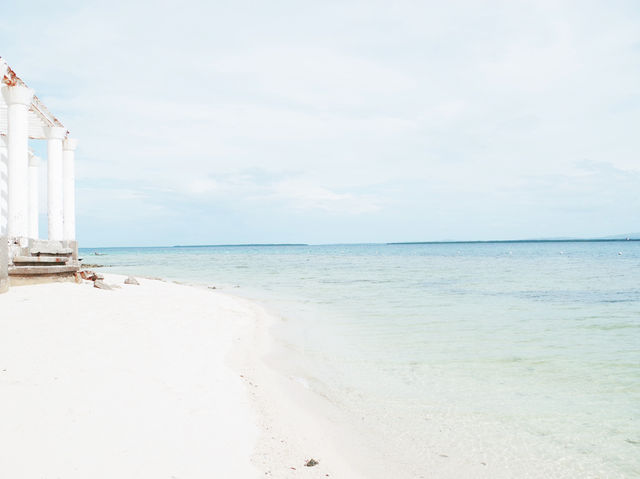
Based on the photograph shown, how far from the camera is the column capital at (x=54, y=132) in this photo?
19153 mm

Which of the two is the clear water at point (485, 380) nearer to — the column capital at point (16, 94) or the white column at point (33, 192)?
the column capital at point (16, 94)

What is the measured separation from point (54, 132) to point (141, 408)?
1802 cm

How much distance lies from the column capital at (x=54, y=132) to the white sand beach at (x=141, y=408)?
1189cm

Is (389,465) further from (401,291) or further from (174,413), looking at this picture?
(401,291)

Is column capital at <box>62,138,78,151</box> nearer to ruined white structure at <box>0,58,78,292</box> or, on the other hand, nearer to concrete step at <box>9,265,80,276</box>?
ruined white structure at <box>0,58,78,292</box>

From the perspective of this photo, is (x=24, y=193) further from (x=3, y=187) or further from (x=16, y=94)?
(x=3, y=187)

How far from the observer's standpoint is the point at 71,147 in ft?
69.0

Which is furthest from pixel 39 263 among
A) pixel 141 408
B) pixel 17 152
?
pixel 141 408

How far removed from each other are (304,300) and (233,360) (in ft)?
45.3

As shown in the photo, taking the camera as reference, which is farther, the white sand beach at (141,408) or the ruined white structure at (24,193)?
the ruined white structure at (24,193)

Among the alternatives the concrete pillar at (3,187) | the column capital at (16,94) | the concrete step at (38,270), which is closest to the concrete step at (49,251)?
the concrete step at (38,270)

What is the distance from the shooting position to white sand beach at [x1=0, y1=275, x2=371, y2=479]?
14.0ft

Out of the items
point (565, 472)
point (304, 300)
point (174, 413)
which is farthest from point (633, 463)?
point (304, 300)

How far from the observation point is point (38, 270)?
14500mm
